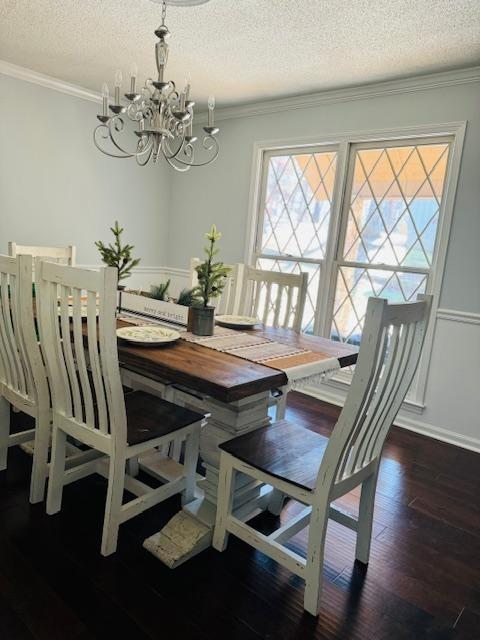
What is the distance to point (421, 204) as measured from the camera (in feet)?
10.3

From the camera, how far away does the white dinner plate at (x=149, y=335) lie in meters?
1.77

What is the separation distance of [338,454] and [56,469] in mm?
1150

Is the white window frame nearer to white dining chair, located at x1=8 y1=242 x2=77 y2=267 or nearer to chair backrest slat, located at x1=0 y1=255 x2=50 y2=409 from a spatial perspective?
white dining chair, located at x1=8 y1=242 x2=77 y2=267

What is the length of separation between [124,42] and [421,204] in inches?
87.6

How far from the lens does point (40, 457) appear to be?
1.88m

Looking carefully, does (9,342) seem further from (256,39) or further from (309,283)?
(309,283)

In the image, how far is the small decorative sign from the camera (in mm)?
2174

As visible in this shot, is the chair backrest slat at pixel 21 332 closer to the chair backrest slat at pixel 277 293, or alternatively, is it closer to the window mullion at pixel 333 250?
the chair backrest slat at pixel 277 293

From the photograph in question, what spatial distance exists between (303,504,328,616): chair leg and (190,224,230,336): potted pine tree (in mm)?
936

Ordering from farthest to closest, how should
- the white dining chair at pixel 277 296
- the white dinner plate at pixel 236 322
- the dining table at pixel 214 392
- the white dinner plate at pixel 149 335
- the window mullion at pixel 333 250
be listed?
the window mullion at pixel 333 250
the white dining chair at pixel 277 296
the white dinner plate at pixel 236 322
the white dinner plate at pixel 149 335
the dining table at pixel 214 392

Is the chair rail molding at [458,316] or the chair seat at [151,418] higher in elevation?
the chair rail molding at [458,316]

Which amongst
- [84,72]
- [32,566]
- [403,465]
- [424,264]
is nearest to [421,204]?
[424,264]

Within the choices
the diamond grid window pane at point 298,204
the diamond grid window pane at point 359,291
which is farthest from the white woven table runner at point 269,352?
the diamond grid window pane at point 298,204

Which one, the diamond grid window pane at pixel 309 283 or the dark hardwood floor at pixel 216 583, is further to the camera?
the diamond grid window pane at pixel 309 283
